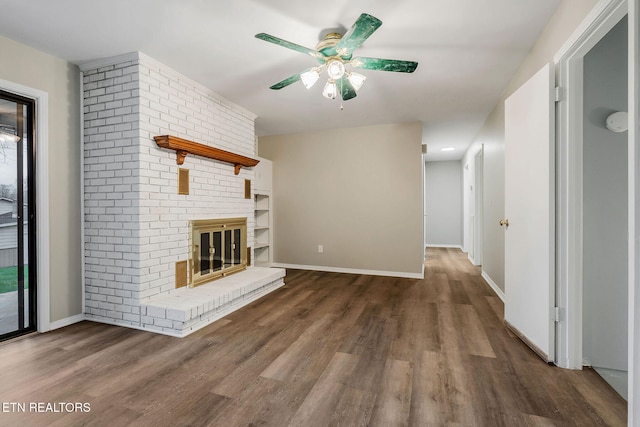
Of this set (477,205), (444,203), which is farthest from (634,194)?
(444,203)

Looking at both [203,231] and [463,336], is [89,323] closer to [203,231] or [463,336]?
[203,231]

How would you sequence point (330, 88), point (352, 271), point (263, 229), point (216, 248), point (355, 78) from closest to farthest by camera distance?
Result: point (355, 78) < point (330, 88) < point (216, 248) < point (352, 271) < point (263, 229)

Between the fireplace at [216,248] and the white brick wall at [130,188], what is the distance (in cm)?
17

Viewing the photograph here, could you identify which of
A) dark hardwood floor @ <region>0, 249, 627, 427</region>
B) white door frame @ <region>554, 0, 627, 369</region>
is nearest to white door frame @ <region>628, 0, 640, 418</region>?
dark hardwood floor @ <region>0, 249, 627, 427</region>

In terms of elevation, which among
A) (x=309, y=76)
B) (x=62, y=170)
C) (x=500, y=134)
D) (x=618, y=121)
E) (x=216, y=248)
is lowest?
(x=216, y=248)

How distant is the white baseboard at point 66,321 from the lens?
2572 mm

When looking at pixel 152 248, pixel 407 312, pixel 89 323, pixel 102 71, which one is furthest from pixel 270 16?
pixel 89 323

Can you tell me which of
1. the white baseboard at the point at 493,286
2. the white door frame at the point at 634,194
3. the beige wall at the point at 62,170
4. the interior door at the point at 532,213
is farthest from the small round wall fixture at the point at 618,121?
the beige wall at the point at 62,170

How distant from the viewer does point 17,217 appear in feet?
7.98

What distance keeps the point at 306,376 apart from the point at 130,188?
2159 mm

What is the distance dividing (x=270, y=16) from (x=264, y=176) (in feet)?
10.6

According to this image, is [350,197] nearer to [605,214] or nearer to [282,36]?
[282,36]

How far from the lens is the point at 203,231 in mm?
3305

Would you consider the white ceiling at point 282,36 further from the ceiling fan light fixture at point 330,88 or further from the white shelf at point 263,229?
the white shelf at point 263,229
